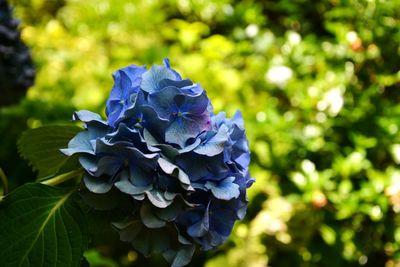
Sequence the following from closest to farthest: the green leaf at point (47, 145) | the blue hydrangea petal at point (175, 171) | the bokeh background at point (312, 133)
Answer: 1. the blue hydrangea petal at point (175, 171)
2. the green leaf at point (47, 145)
3. the bokeh background at point (312, 133)

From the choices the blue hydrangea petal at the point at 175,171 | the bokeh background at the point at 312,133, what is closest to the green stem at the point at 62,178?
the blue hydrangea petal at the point at 175,171

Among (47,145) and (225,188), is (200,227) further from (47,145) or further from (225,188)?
(47,145)

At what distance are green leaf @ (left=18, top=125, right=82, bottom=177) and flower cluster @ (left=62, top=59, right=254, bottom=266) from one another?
0.37ft

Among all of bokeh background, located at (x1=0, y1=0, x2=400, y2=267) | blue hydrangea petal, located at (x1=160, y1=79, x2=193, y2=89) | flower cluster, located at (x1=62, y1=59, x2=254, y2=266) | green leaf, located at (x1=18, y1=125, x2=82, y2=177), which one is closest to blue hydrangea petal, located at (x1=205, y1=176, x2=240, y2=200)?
flower cluster, located at (x1=62, y1=59, x2=254, y2=266)

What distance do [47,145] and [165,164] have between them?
297mm

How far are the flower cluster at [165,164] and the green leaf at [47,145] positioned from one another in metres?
0.11

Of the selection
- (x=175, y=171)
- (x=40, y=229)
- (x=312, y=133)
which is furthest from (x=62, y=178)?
(x=312, y=133)

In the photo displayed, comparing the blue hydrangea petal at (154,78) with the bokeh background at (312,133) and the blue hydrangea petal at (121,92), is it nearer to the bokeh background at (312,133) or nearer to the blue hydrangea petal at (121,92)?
the blue hydrangea petal at (121,92)

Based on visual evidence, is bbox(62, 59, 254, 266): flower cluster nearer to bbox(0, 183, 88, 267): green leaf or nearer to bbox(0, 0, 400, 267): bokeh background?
bbox(0, 183, 88, 267): green leaf

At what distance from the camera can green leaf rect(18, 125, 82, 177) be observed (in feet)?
3.03

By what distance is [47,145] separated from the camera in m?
0.95

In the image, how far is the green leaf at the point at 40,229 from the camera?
2.55 ft

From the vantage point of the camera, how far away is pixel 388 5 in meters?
1.92

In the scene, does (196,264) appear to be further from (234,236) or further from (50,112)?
(50,112)
